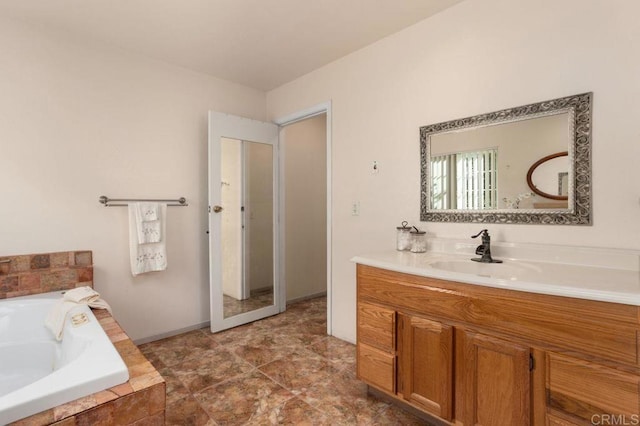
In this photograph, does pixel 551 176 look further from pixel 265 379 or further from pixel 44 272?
pixel 44 272

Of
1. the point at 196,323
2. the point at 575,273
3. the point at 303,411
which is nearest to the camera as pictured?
the point at 575,273

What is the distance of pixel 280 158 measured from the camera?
130 inches

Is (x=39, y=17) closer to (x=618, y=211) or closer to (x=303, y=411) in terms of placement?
(x=303, y=411)

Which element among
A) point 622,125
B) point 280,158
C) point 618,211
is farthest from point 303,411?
point 280,158

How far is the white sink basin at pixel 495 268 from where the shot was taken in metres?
1.37

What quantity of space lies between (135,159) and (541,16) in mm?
2907

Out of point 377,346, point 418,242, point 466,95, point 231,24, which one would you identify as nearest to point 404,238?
point 418,242

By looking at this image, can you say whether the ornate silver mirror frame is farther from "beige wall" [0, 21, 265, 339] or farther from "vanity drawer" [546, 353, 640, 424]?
"beige wall" [0, 21, 265, 339]

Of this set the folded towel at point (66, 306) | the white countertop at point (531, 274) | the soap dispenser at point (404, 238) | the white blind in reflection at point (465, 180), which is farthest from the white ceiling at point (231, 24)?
the folded towel at point (66, 306)

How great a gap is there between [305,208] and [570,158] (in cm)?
272

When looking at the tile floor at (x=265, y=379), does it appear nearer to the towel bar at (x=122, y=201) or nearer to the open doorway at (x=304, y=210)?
the open doorway at (x=304, y=210)

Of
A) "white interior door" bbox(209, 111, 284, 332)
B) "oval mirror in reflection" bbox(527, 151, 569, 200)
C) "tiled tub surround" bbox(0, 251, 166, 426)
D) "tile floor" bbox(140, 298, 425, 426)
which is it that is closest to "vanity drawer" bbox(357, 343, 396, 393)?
"tile floor" bbox(140, 298, 425, 426)

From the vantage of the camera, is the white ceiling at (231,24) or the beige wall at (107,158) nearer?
the white ceiling at (231,24)

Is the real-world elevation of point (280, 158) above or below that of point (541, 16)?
below
